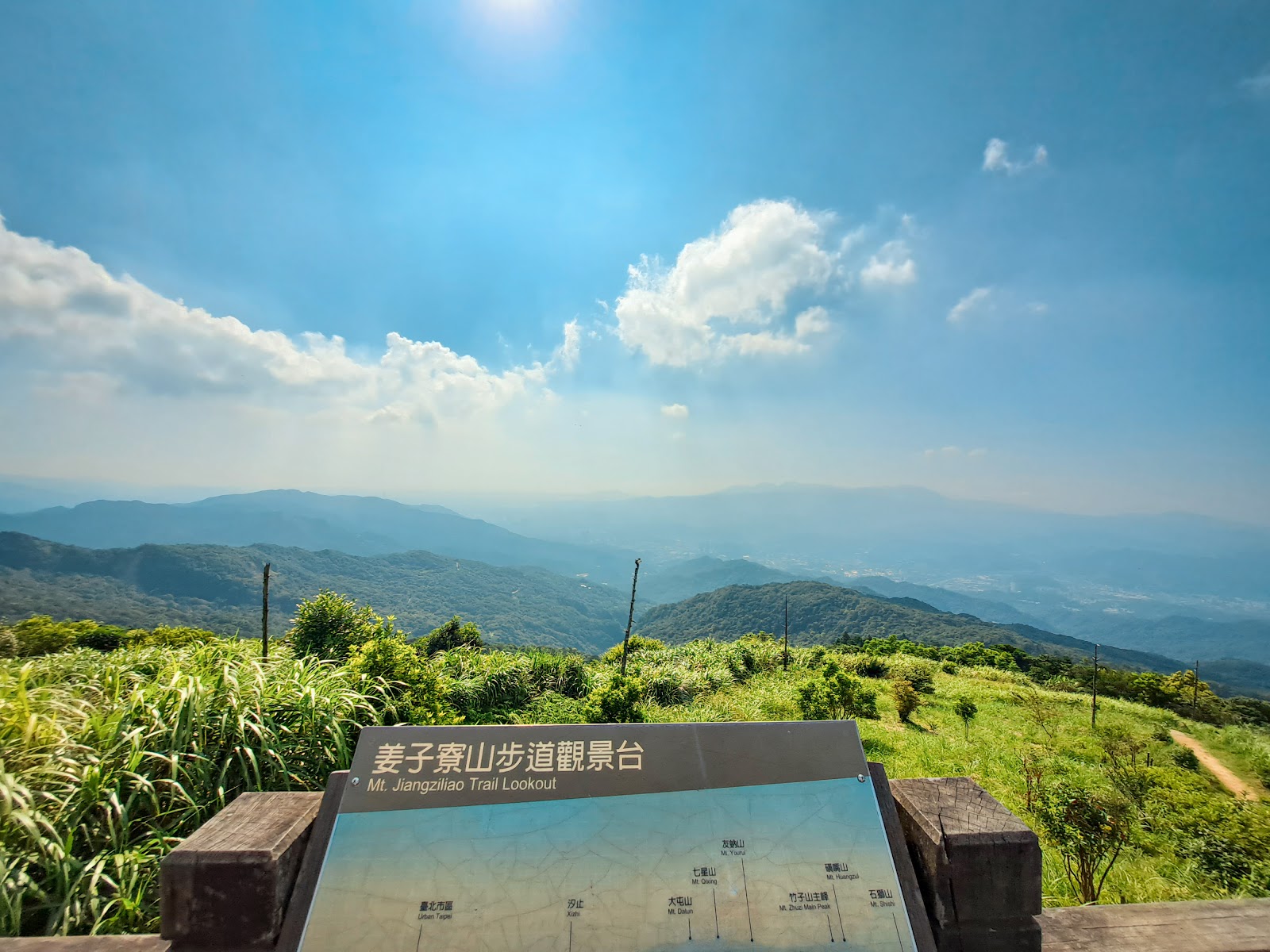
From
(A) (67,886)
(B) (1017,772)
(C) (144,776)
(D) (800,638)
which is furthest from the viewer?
(D) (800,638)

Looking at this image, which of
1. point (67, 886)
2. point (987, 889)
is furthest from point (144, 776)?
point (987, 889)

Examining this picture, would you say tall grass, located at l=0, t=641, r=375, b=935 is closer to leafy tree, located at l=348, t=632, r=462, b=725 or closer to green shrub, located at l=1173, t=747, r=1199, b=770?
leafy tree, located at l=348, t=632, r=462, b=725

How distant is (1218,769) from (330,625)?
19030 millimetres

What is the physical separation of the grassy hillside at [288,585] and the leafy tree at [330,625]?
86.2m

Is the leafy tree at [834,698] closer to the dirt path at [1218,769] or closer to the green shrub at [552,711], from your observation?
the green shrub at [552,711]

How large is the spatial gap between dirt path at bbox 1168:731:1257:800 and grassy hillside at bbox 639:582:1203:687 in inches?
2075

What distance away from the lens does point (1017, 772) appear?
874cm

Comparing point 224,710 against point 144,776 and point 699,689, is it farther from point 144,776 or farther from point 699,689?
point 699,689

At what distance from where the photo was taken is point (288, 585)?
129 m

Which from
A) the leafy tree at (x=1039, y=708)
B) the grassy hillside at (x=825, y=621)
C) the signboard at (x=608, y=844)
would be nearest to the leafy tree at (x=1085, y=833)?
the signboard at (x=608, y=844)

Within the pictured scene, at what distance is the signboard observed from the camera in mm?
1629

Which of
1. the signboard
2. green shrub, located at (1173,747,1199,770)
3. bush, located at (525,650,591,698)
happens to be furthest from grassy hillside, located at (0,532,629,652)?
the signboard

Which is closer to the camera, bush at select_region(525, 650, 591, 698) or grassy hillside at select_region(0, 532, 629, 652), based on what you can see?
bush at select_region(525, 650, 591, 698)

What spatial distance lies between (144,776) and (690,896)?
121 inches
